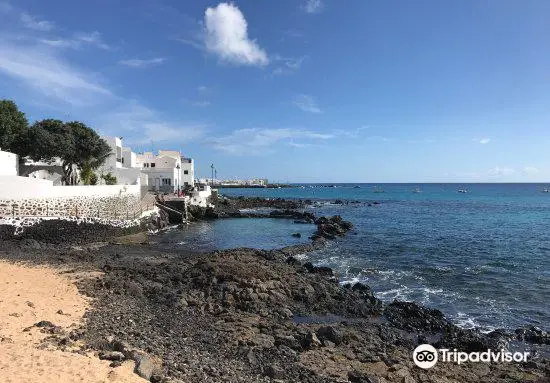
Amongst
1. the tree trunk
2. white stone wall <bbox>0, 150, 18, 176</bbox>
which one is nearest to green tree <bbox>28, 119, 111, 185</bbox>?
the tree trunk

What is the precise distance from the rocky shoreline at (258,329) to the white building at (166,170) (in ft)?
160

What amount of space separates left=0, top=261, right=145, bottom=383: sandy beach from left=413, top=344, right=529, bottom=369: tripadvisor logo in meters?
8.39

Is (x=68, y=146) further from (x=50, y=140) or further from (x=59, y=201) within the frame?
(x=59, y=201)

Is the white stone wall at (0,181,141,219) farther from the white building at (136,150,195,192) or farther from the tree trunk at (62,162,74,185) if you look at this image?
the white building at (136,150,195,192)

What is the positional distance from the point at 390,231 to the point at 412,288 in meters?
24.1

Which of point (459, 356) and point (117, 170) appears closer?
point (459, 356)

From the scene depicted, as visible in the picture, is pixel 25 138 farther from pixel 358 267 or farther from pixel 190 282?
pixel 358 267

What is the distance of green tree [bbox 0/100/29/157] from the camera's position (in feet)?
130

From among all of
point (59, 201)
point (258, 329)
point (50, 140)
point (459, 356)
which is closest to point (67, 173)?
point (50, 140)

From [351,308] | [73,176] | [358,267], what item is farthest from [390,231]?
[73,176]

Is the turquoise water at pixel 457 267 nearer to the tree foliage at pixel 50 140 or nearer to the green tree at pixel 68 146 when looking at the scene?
the green tree at pixel 68 146

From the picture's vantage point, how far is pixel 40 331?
10.8 metres

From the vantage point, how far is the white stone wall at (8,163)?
35.5 meters

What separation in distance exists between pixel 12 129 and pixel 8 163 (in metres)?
5.61
